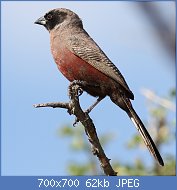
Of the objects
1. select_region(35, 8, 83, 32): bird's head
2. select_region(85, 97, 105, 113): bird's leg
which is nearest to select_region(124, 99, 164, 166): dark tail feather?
select_region(85, 97, 105, 113): bird's leg

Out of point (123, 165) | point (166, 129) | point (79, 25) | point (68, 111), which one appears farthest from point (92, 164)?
point (68, 111)

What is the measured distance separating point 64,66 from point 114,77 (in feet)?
1.97

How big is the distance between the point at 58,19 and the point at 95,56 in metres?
1.08

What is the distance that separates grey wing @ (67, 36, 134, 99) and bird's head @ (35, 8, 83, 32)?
492mm

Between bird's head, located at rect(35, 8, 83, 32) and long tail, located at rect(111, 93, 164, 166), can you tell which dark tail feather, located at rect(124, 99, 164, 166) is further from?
bird's head, located at rect(35, 8, 83, 32)

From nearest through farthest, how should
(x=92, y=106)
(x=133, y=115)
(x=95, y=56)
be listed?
1. (x=92, y=106)
2. (x=133, y=115)
3. (x=95, y=56)

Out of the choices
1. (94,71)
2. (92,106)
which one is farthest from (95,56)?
(92,106)

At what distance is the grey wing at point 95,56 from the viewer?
6906 millimetres

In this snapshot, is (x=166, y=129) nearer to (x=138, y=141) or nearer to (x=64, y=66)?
(x=138, y=141)

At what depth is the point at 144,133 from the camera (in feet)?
22.0

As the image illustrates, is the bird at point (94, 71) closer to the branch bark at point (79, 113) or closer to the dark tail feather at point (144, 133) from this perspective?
the dark tail feather at point (144, 133)

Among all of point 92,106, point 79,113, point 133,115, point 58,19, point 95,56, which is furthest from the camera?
point 58,19

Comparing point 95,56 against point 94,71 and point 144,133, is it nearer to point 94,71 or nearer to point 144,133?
point 94,71

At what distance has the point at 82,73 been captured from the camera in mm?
6898
